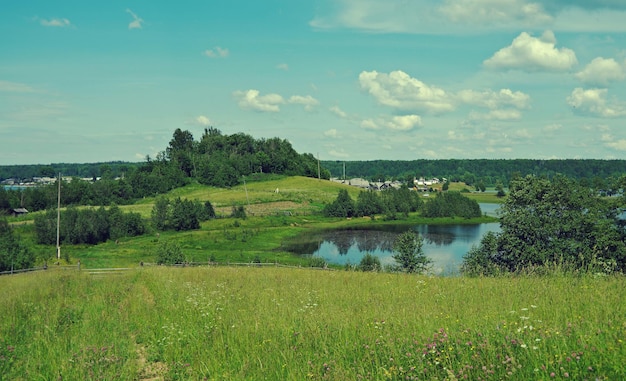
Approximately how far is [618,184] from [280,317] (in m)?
34.6

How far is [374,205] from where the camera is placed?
135875 millimetres

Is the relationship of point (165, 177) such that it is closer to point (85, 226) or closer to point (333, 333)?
point (85, 226)

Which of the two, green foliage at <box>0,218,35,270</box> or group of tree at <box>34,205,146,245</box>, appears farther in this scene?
group of tree at <box>34,205,146,245</box>

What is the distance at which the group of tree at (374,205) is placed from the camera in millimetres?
127000

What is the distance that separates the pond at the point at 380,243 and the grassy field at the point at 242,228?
18.1ft

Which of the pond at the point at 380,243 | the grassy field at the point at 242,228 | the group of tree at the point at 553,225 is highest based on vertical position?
the group of tree at the point at 553,225

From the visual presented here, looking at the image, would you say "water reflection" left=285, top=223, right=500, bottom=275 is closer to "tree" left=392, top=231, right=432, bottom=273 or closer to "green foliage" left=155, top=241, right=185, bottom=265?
"tree" left=392, top=231, right=432, bottom=273

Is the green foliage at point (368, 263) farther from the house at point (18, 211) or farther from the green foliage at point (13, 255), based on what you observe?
the house at point (18, 211)

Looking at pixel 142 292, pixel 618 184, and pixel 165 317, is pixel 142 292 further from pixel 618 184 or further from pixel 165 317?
pixel 618 184

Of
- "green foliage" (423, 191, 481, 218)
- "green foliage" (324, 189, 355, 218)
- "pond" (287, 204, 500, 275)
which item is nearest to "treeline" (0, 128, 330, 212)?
"green foliage" (324, 189, 355, 218)

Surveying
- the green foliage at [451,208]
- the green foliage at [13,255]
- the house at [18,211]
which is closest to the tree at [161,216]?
the green foliage at [13,255]

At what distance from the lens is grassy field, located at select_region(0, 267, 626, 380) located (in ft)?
19.5

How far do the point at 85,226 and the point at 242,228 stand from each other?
29.0 metres

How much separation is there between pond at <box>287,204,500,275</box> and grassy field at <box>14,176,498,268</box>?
18.1 ft
